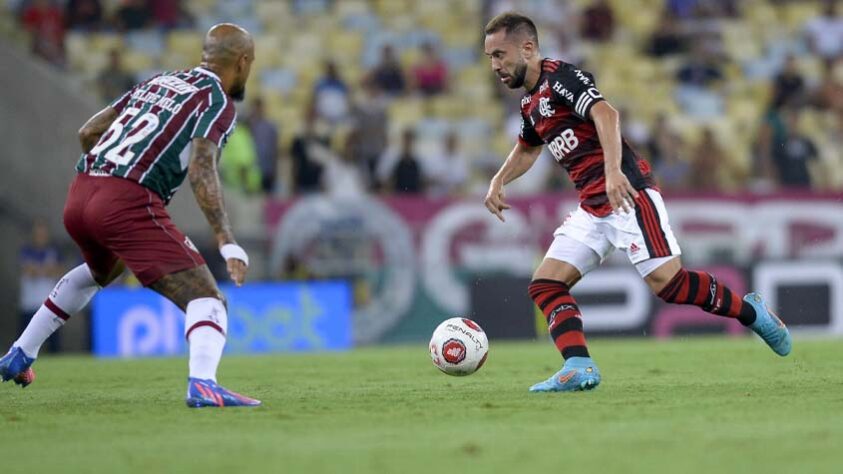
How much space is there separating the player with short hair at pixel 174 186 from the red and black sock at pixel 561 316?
6.38 feet

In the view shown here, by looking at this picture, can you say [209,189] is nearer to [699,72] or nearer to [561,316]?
[561,316]

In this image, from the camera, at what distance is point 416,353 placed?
14789 mm

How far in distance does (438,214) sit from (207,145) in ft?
36.8

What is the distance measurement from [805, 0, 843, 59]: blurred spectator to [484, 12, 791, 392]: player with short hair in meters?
15.1

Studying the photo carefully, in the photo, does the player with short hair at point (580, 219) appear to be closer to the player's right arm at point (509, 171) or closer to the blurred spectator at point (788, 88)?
the player's right arm at point (509, 171)

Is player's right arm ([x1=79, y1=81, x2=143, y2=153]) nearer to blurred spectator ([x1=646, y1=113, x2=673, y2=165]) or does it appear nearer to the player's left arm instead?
the player's left arm

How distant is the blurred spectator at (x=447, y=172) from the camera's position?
1992cm

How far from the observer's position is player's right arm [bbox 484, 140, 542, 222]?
9.34 meters

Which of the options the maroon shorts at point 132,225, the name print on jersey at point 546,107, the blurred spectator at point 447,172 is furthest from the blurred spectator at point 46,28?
the name print on jersey at point 546,107

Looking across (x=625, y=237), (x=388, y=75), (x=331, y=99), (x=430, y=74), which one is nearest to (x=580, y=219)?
(x=625, y=237)

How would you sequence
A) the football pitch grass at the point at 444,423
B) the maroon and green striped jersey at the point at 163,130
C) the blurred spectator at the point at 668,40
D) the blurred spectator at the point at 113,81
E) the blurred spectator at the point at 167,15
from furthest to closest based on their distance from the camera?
1. the blurred spectator at the point at 668,40
2. the blurred spectator at the point at 167,15
3. the blurred spectator at the point at 113,81
4. the maroon and green striped jersey at the point at 163,130
5. the football pitch grass at the point at 444,423

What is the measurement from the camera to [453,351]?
9234 millimetres

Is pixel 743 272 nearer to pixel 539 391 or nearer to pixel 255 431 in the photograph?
pixel 539 391

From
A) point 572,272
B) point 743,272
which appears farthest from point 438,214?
point 572,272
